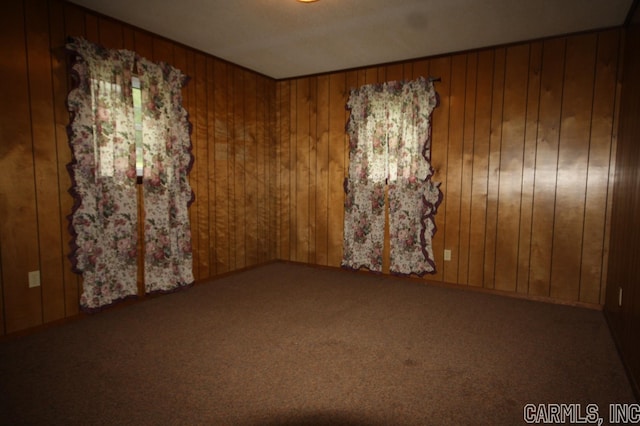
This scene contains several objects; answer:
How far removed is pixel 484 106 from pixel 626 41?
1123 mm

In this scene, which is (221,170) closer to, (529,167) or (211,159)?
(211,159)

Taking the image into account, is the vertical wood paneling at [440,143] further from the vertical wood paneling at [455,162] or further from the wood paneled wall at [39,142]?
the wood paneled wall at [39,142]

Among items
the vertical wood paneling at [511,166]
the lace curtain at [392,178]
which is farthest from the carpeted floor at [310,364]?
the lace curtain at [392,178]

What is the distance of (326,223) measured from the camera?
4.55 metres

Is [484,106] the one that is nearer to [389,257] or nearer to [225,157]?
[389,257]

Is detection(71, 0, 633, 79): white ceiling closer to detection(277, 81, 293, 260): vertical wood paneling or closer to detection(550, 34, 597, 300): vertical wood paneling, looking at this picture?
detection(550, 34, 597, 300): vertical wood paneling

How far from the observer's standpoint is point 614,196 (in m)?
2.96

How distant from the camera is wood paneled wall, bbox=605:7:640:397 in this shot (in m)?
1.98

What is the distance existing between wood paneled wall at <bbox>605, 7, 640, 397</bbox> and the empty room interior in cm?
3

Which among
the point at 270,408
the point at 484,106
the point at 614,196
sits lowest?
the point at 270,408

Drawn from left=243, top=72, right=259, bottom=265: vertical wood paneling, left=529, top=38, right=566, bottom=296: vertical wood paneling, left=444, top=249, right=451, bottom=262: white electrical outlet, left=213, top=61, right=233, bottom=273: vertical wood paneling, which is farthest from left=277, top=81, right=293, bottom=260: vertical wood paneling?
left=529, top=38, right=566, bottom=296: vertical wood paneling

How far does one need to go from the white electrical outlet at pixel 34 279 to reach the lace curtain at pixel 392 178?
114 inches

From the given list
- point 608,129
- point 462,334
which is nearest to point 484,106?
point 608,129

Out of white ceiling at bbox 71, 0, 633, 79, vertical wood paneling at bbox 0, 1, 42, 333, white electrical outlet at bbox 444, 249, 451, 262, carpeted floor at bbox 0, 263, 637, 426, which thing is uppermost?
white ceiling at bbox 71, 0, 633, 79
